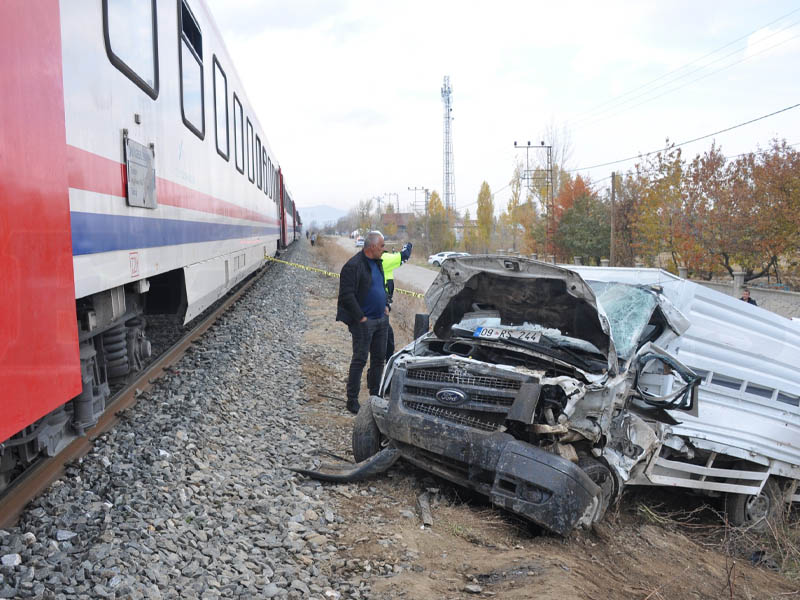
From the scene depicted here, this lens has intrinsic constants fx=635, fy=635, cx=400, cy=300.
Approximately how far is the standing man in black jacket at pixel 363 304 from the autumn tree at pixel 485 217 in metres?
56.4

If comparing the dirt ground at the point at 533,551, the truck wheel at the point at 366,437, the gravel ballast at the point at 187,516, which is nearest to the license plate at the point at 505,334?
the truck wheel at the point at 366,437

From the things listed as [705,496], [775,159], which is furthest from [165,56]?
[775,159]

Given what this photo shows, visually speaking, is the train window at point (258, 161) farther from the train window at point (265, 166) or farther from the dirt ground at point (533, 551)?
the dirt ground at point (533, 551)

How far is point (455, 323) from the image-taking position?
600 cm

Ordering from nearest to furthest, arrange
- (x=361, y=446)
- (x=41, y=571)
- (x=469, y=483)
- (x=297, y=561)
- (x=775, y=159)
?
(x=41, y=571)
(x=297, y=561)
(x=469, y=483)
(x=361, y=446)
(x=775, y=159)

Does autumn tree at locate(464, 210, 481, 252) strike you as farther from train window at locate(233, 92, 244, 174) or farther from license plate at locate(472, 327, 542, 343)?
license plate at locate(472, 327, 542, 343)

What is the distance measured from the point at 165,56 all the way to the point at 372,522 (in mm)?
4245

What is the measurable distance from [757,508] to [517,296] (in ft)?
9.47

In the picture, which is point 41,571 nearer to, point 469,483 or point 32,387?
point 32,387

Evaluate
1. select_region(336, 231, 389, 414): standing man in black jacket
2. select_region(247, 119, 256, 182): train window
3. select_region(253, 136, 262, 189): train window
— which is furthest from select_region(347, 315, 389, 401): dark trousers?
select_region(253, 136, 262, 189): train window

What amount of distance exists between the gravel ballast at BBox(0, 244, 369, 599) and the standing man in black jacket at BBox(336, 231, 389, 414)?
889 millimetres

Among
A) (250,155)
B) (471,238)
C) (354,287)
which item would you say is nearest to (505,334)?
(354,287)

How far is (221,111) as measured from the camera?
8.64m

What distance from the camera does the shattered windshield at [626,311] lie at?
493 centimetres
